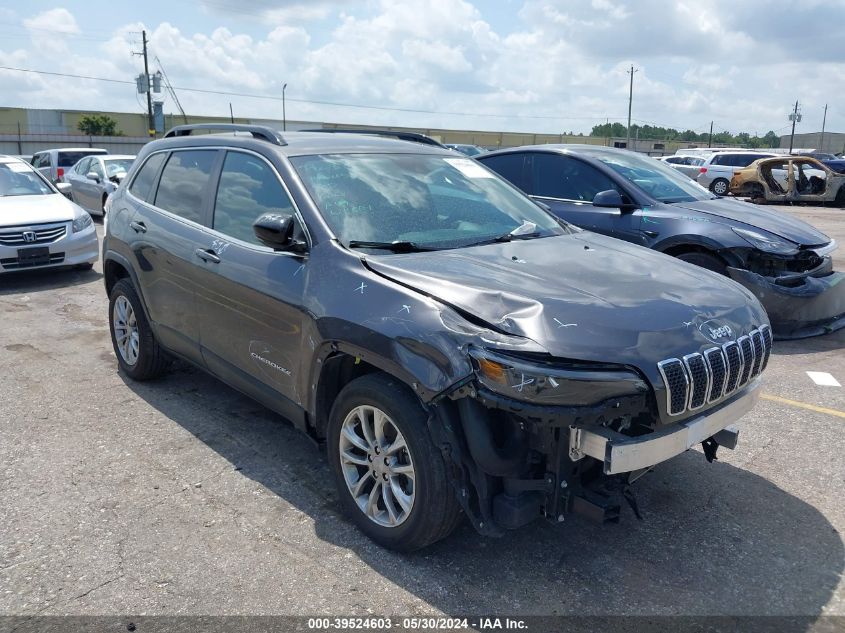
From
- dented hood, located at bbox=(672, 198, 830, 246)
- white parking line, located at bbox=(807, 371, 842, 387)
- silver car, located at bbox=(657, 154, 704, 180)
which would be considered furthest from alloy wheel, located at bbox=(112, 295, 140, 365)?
silver car, located at bbox=(657, 154, 704, 180)

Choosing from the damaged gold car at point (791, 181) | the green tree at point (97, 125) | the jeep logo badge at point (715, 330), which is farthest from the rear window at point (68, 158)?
the green tree at point (97, 125)

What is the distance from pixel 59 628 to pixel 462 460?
1.68 m

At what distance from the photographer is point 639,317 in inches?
116

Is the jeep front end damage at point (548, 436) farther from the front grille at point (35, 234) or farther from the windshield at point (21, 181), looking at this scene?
the windshield at point (21, 181)

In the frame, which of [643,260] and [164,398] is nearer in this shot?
[643,260]

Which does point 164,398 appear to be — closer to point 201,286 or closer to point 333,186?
point 201,286

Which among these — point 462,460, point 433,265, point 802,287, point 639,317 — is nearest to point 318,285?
point 433,265

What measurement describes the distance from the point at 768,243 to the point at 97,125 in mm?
66245

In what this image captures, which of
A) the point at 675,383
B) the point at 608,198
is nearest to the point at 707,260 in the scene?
the point at 608,198

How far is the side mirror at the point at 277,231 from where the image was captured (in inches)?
140

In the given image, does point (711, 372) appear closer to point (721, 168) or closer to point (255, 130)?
point (255, 130)

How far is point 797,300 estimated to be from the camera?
6.33 meters

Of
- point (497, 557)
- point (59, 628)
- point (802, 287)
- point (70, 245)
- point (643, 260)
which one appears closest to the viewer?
point (59, 628)

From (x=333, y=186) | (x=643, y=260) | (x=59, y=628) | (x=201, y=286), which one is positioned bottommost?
(x=59, y=628)
